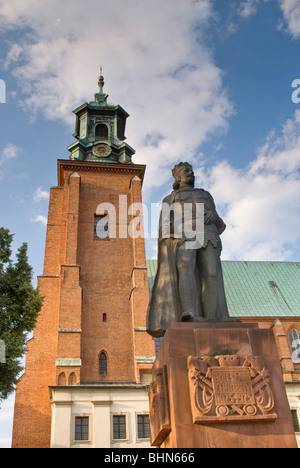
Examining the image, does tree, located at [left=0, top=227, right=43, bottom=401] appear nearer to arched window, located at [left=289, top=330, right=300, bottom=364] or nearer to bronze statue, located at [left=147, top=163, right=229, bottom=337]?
bronze statue, located at [left=147, top=163, right=229, bottom=337]

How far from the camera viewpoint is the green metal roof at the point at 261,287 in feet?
108

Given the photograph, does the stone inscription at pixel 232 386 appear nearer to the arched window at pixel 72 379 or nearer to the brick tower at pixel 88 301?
the brick tower at pixel 88 301

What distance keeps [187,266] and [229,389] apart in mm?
1827

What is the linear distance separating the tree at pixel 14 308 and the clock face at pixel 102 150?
16439mm

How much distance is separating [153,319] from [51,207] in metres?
25.8

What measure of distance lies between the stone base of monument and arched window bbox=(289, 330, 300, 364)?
91.1 ft

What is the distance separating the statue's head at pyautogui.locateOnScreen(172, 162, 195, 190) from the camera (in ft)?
22.8

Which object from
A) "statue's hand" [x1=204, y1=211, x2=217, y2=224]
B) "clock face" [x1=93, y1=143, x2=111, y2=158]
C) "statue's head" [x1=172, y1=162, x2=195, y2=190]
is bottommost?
"statue's hand" [x1=204, y1=211, x2=217, y2=224]

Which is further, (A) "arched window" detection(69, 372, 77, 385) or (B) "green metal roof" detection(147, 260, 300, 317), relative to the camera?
(B) "green metal roof" detection(147, 260, 300, 317)

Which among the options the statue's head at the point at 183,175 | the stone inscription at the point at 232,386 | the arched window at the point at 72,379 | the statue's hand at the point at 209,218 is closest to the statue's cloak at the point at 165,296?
the statue's hand at the point at 209,218

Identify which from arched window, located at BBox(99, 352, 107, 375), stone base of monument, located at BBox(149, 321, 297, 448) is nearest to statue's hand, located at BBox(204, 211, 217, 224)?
stone base of monument, located at BBox(149, 321, 297, 448)
